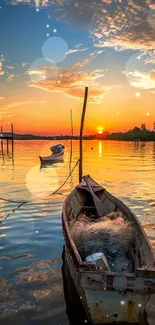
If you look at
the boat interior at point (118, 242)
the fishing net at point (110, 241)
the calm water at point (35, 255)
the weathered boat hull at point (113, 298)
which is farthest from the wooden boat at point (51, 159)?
the weathered boat hull at point (113, 298)

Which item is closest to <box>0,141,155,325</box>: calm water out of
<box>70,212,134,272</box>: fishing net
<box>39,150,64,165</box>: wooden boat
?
<box>70,212,134,272</box>: fishing net

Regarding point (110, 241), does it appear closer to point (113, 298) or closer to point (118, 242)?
point (118, 242)

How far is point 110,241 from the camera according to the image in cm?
739

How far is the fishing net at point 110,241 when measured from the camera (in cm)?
663

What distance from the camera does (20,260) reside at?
27.9ft

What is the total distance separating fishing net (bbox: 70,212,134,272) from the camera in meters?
6.63

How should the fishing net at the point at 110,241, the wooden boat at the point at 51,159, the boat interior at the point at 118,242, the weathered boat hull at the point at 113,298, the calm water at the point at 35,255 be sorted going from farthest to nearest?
the wooden boat at the point at 51,159 → the fishing net at the point at 110,241 → the boat interior at the point at 118,242 → the calm water at the point at 35,255 → the weathered boat hull at the point at 113,298

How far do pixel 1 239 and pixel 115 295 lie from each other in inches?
251

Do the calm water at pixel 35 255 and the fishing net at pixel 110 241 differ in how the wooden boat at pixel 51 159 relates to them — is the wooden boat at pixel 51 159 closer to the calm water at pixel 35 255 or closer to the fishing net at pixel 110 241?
the calm water at pixel 35 255

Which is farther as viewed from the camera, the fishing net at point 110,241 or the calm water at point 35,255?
the fishing net at point 110,241

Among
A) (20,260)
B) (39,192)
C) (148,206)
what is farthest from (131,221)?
(39,192)

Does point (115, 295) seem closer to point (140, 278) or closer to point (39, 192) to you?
point (140, 278)

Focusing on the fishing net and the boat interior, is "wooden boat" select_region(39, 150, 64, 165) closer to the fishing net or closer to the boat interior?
the boat interior

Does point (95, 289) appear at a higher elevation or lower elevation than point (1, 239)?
higher
